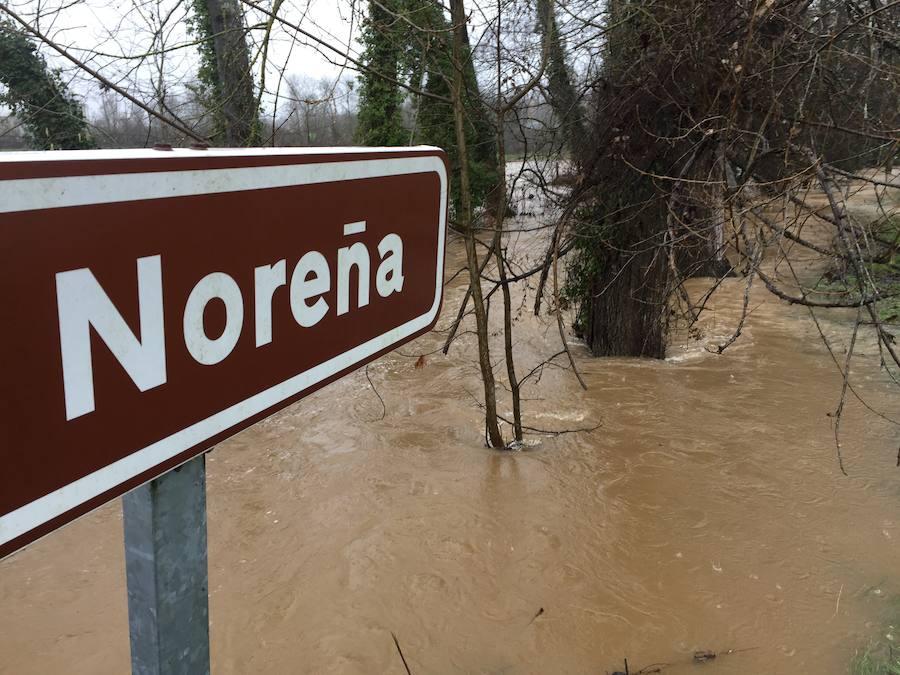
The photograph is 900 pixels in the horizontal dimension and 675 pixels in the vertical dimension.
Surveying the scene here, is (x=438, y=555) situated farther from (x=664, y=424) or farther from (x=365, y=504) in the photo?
(x=664, y=424)

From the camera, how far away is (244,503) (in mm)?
5156

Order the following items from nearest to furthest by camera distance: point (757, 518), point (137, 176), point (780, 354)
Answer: point (137, 176) → point (757, 518) → point (780, 354)

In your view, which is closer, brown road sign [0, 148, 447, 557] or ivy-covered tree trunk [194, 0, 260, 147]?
brown road sign [0, 148, 447, 557]

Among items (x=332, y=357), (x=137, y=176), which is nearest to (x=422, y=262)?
(x=332, y=357)

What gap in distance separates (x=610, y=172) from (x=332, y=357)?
227 inches

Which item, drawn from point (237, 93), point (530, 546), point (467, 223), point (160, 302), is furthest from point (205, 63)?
point (160, 302)

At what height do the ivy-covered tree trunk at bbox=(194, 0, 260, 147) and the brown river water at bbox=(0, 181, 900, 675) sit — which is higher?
the ivy-covered tree trunk at bbox=(194, 0, 260, 147)

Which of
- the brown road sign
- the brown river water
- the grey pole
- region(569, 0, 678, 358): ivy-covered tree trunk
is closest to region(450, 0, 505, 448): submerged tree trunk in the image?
the brown river water

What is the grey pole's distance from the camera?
81cm

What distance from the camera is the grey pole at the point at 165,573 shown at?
0.81 metres

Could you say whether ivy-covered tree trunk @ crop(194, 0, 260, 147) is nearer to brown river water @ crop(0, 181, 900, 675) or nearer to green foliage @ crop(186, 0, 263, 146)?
green foliage @ crop(186, 0, 263, 146)

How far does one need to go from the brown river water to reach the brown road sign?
281cm

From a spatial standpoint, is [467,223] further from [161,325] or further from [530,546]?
[161,325]

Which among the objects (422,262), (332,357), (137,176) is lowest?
(332,357)
